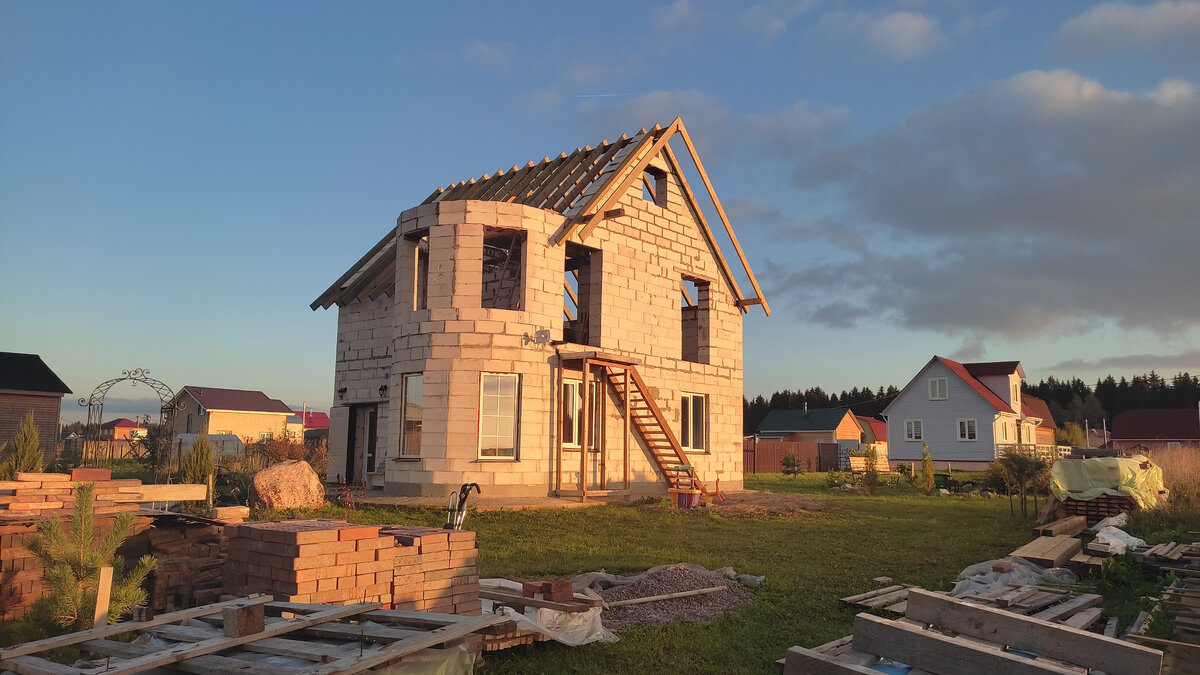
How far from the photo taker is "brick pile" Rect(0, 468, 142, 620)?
317 inches

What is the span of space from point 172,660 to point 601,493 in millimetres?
14724

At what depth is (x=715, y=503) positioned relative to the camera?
2069 centimetres

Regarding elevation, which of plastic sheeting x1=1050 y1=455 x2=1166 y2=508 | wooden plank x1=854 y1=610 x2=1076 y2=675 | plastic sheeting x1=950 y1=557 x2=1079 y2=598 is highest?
plastic sheeting x1=1050 y1=455 x2=1166 y2=508

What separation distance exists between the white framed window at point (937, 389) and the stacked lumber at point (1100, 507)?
1215 inches

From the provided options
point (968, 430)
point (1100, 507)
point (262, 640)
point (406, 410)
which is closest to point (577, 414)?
point (406, 410)

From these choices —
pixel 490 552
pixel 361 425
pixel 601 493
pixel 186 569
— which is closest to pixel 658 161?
pixel 601 493

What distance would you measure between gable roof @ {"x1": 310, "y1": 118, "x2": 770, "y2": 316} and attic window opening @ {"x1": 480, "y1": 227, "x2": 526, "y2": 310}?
120 centimetres

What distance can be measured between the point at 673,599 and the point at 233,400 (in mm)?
57376

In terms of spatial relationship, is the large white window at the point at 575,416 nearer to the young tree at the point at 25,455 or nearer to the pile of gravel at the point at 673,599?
the pile of gravel at the point at 673,599

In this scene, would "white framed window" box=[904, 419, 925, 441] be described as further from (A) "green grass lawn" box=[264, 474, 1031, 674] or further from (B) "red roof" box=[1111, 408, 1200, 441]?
(B) "red roof" box=[1111, 408, 1200, 441]

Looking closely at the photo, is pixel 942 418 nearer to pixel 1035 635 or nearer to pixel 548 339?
pixel 548 339

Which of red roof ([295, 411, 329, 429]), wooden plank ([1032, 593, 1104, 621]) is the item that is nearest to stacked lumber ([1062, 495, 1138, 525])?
wooden plank ([1032, 593, 1104, 621])

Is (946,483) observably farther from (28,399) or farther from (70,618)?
(28,399)

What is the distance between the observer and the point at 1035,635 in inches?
223
